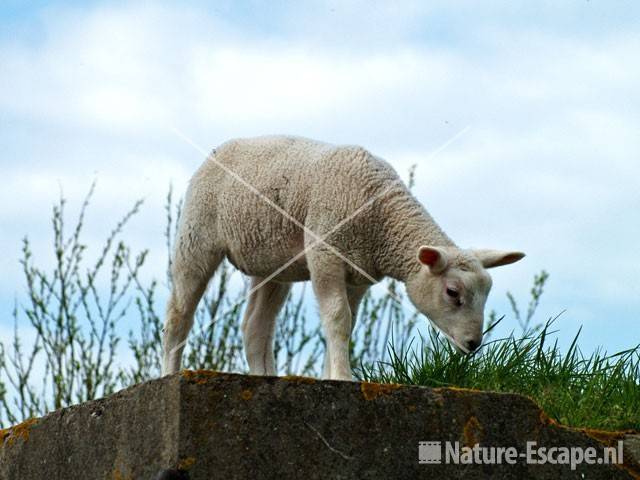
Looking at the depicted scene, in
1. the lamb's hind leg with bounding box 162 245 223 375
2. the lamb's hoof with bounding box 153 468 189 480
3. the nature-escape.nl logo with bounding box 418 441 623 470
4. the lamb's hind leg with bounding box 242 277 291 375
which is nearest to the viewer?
the lamb's hoof with bounding box 153 468 189 480

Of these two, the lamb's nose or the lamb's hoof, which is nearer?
the lamb's hoof

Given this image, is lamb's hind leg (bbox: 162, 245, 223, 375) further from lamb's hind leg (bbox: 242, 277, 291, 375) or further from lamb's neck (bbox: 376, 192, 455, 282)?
lamb's neck (bbox: 376, 192, 455, 282)

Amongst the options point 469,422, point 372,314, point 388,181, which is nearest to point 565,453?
point 469,422

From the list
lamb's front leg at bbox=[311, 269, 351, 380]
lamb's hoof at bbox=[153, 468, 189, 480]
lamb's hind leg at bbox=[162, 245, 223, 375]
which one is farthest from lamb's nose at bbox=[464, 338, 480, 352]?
lamb's hoof at bbox=[153, 468, 189, 480]

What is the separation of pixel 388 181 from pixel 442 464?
6.61 ft

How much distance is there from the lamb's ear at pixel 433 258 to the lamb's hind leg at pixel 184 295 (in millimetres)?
1343

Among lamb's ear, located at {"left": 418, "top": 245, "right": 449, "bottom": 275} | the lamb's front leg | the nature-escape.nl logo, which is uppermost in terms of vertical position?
lamb's ear, located at {"left": 418, "top": 245, "right": 449, "bottom": 275}

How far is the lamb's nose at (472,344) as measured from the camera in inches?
224

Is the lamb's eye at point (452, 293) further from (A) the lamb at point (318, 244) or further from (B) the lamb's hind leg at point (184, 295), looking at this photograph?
(B) the lamb's hind leg at point (184, 295)

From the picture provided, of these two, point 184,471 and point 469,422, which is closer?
point 184,471

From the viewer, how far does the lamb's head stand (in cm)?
570

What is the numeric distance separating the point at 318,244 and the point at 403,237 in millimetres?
456

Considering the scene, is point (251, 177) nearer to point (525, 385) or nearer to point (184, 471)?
point (525, 385)

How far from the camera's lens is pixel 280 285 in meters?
6.75
